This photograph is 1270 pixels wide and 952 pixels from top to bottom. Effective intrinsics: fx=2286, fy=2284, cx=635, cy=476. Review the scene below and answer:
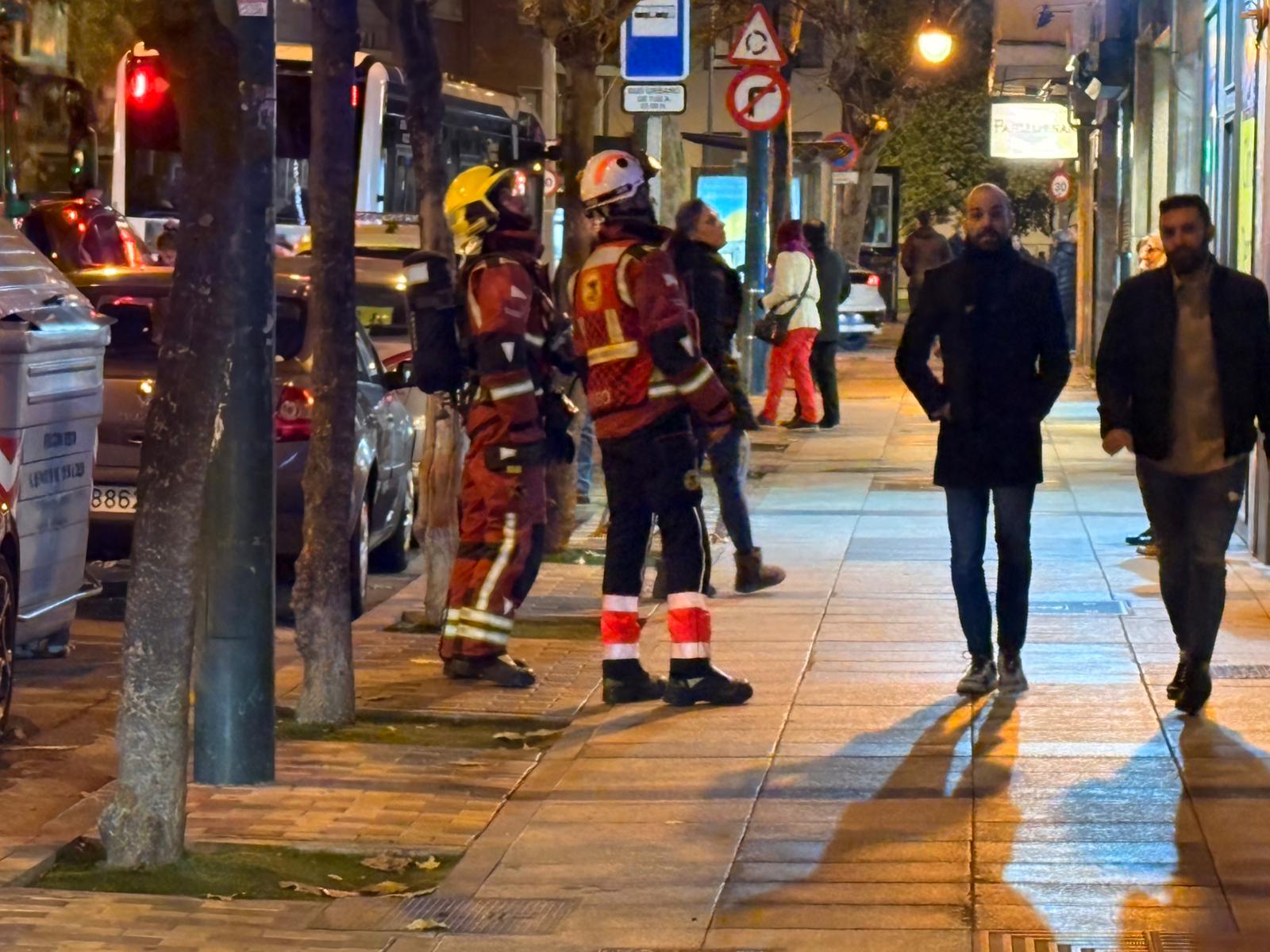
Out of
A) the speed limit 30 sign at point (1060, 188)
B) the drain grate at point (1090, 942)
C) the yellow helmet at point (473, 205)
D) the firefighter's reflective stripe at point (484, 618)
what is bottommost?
the drain grate at point (1090, 942)

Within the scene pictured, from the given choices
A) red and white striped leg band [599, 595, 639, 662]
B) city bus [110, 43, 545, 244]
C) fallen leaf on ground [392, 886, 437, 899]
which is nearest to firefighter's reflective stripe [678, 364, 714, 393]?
red and white striped leg band [599, 595, 639, 662]

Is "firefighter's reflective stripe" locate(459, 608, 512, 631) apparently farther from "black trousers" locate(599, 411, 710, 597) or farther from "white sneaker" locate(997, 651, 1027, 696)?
"white sneaker" locate(997, 651, 1027, 696)

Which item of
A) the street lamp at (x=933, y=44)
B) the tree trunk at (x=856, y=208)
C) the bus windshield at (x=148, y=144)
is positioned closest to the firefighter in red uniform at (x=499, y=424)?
the bus windshield at (x=148, y=144)

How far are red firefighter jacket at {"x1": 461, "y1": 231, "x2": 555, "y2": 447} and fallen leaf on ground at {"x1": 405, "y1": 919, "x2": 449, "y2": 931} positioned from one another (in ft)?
11.1

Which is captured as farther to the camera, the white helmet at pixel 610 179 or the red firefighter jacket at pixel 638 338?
the white helmet at pixel 610 179

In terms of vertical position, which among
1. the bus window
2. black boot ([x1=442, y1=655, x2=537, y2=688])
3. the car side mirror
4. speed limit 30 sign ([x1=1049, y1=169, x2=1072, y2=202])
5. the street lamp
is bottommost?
black boot ([x1=442, y1=655, x2=537, y2=688])

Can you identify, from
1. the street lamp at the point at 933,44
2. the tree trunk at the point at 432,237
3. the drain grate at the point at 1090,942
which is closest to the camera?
the drain grate at the point at 1090,942

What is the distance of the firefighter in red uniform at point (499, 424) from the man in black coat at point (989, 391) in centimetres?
144

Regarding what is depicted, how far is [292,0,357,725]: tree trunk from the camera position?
8.18m

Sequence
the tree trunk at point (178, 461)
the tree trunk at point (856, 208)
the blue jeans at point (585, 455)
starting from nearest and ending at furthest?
the tree trunk at point (178, 461)
the blue jeans at point (585, 455)
the tree trunk at point (856, 208)

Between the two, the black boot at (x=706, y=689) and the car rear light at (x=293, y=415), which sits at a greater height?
the car rear light at (x=293, y=415)

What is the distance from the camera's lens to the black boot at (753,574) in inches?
442

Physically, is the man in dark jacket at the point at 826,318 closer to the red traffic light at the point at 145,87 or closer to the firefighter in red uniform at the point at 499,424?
the red traffic light at the point at 145,87

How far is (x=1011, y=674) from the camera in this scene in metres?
8.62
